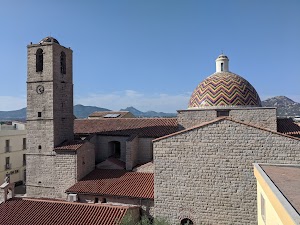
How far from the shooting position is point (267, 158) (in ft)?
34.0

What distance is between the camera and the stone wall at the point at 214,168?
10445 mm

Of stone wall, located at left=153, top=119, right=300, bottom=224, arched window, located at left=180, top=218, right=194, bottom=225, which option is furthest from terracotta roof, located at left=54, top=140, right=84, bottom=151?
arched window, located at left=180, top=218, right=194, bottom=225

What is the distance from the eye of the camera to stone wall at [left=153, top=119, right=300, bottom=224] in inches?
411

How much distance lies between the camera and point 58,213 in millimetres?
10992

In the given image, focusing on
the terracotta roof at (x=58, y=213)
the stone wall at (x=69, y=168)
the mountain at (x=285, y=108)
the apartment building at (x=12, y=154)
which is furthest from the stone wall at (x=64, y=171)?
the mountain at (x=285, y=108)

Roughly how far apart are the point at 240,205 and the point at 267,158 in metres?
2.19

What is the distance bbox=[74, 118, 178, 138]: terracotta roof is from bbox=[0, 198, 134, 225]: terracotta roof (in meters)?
6.61

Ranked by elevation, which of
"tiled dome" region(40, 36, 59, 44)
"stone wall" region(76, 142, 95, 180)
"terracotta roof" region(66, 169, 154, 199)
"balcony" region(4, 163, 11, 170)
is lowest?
"balcony" region(4, 163, 11, 170)

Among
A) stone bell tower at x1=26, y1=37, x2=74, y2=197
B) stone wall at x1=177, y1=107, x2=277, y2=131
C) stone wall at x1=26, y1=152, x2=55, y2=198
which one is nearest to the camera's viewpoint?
stone wall at x1=177, y1=107, x2=277, y2=131

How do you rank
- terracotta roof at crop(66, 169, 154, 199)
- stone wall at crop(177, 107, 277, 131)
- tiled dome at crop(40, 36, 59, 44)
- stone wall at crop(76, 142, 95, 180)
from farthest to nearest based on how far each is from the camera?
tiled dome at crop(40, 36, 59, 44)
stone wall at crop(76, 142, 95, 180)
stone wall at crop(177, 107, 277, 131)
terracotta roof at crop(66, 169, 154, 199)

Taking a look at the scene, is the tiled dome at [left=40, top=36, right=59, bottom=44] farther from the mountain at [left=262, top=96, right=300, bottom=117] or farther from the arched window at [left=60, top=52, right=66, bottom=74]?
the mountain at [left=262, top=96, right=300, bottom=117]

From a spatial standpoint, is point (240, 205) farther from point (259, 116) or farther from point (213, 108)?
point (213, 108)

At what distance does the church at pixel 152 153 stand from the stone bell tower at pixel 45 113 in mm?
62

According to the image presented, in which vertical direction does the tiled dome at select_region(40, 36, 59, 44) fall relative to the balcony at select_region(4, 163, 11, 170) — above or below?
above
